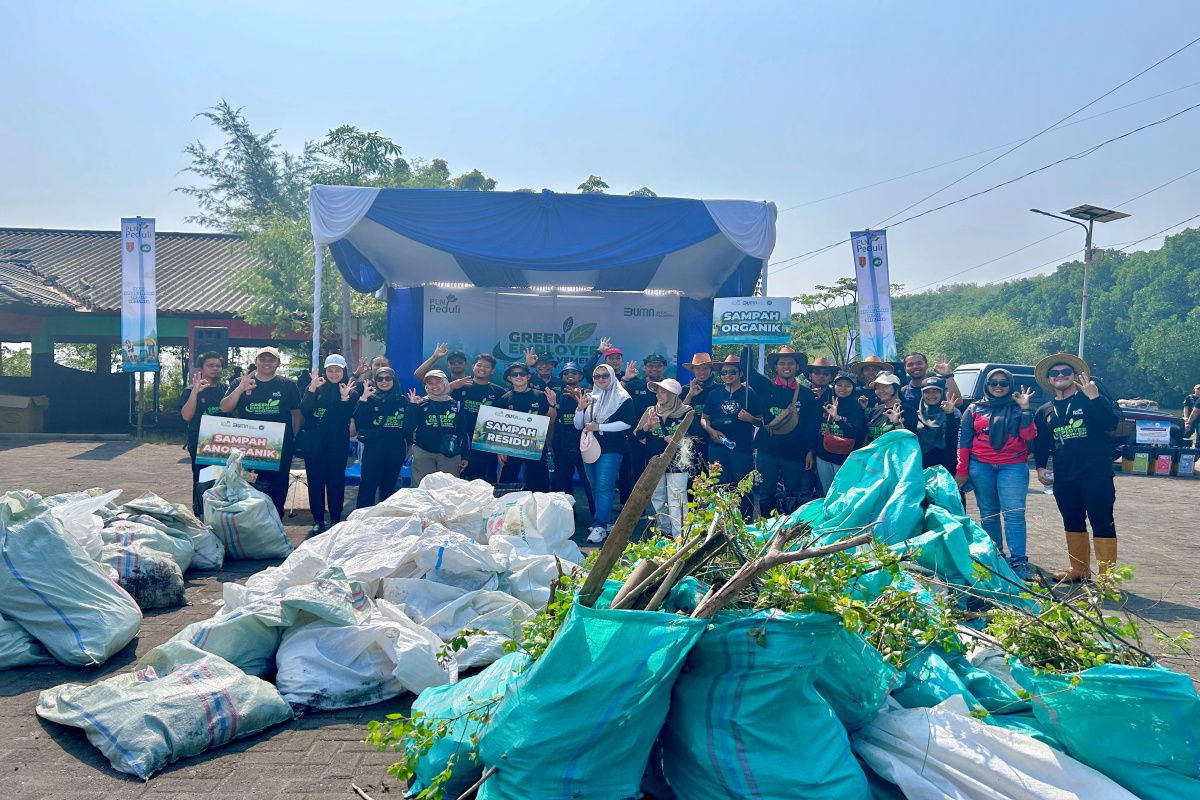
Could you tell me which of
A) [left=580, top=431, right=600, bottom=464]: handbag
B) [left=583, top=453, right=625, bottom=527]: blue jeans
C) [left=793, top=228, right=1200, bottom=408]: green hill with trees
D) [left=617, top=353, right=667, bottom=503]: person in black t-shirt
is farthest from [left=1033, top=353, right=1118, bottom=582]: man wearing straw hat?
[left=793, top=228, right=1200, bottom=408]: green hill with trees

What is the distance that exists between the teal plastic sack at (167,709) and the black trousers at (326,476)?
3.85 meters

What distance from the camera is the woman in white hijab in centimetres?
807

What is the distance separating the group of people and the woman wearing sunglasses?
0.01m

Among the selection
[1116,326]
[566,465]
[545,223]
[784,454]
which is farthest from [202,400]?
[1116,326]

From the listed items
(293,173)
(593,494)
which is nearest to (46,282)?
(293,173)

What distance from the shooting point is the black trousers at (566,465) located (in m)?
8.66

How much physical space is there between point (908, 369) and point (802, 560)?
6043 millimetres

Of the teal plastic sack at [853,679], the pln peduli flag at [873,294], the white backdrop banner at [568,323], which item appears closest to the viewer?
the teal plastic sack at [853,679]

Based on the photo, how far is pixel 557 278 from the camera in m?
12.4

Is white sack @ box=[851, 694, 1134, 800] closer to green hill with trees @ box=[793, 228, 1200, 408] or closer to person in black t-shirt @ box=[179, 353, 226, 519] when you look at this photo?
person in black t-shirt @ box=[179, 353, 226, 519]

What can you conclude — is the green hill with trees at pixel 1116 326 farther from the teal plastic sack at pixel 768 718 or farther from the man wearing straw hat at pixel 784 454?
the teal plastic sack at pixel 768 718

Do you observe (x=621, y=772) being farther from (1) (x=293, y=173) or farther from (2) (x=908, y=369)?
(1) (x=293, y=173)

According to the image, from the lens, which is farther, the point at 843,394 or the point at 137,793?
the point at 843,394

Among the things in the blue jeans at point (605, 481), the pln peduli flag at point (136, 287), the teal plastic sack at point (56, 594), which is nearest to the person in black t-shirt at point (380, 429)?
the blue jeans at point (605, 481)
